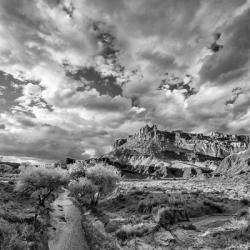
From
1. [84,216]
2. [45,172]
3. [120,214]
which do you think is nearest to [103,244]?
[120,214]

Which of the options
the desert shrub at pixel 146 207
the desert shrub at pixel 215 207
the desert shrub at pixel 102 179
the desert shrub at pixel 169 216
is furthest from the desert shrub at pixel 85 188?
the desert shrub at pixel 215 207

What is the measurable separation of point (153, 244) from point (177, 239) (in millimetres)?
2353

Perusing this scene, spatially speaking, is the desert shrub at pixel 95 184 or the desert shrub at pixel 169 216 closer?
the desert shrub at pixel 169 216

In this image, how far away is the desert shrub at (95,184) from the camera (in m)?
45.0

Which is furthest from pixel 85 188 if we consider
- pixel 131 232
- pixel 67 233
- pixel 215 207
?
pixel 131 232

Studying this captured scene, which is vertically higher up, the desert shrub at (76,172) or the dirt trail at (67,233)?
the desert shrub at (76,172)

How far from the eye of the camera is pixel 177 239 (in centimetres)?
2253

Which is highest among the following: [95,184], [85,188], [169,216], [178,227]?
[95,184]

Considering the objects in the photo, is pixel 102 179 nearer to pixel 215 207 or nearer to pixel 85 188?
pixel 85 188

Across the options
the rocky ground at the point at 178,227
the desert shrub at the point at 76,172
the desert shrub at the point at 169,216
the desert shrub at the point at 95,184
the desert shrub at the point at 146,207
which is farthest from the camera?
the desert shrub at the point at 76,172

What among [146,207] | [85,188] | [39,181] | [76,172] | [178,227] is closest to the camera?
→ [178,227]

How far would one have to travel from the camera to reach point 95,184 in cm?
4822

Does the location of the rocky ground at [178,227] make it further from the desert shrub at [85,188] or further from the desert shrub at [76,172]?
the desert shrub at [76,172]

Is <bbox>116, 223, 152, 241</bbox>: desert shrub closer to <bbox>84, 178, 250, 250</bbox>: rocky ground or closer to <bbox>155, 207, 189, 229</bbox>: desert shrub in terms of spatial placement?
<bbox>84, 178, 250, 250</bbox>: rocky ground
